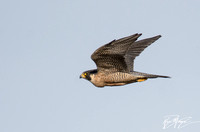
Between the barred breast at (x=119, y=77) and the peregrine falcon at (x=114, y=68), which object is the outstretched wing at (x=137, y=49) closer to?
the peregrine falcon at (x=114, y=68)

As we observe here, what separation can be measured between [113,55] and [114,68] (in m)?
0.64

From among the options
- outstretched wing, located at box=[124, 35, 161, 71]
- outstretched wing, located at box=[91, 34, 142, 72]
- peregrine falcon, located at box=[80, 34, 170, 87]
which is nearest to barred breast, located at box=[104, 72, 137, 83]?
peregrine falcon, located at box=[80, 34, 170, 87]

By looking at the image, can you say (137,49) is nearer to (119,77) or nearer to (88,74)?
(119,77)

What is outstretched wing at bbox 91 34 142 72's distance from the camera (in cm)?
1115

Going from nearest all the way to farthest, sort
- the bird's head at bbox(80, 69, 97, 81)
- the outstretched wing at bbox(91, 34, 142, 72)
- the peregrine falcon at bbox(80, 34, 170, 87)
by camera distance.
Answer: the outstretched wing at bbox(91, 34, 142, 72), the peregrine falcon at bbox(80, 34, 170, 87), the bird's head at bbox(80, 69, 97, 81)

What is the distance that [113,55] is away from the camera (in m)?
11.6

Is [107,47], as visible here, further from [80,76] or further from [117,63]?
[80,76]

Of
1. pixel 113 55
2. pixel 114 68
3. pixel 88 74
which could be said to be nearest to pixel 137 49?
pixel 114 68

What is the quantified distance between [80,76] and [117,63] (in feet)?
5.34

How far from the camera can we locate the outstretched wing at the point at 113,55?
439 inches

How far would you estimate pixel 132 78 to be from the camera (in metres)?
12.1

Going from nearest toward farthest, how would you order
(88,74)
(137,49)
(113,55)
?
1. (113,55)
2. (88,74)
3. (137,49)

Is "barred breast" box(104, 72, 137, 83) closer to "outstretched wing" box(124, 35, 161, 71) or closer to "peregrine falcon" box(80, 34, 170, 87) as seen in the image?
"peregrine falcon" box(80, 34, 170, 87)

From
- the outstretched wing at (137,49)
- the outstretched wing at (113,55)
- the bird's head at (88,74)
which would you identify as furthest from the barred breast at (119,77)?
the outstretched wing at (137,49)
